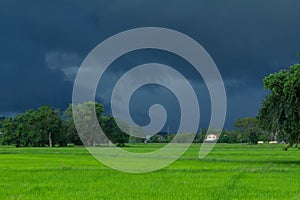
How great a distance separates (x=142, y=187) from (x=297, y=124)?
18721mm

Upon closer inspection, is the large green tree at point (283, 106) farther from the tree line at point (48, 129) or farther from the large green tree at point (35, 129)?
the large green tree at point (35, 129)

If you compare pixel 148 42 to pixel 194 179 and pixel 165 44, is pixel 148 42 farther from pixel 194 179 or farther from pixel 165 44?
pixel 194 179

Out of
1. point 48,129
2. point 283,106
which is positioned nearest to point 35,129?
point 48,129

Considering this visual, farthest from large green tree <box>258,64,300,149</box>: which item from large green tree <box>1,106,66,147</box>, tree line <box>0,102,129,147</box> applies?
large green tree <box>1,106,66,147</box>

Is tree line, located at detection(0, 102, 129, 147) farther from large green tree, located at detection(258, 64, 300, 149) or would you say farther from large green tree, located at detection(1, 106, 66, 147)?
large green tree, located at detection(258, 64, 300, 149)

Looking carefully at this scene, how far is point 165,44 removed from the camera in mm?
39531

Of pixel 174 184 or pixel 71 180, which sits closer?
pixel 174 184

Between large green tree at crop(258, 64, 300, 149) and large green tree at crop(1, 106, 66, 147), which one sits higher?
large green tree at crop(1, 106, 66, 147)

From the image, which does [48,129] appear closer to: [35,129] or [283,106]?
[35,129]

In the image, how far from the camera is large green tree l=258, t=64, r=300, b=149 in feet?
105

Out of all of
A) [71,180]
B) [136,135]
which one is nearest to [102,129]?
[136,135]

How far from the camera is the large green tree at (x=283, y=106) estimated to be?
105ft

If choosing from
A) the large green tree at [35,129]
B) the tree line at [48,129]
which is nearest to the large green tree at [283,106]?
the tree line at [48,129]

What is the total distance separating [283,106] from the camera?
109 ft
